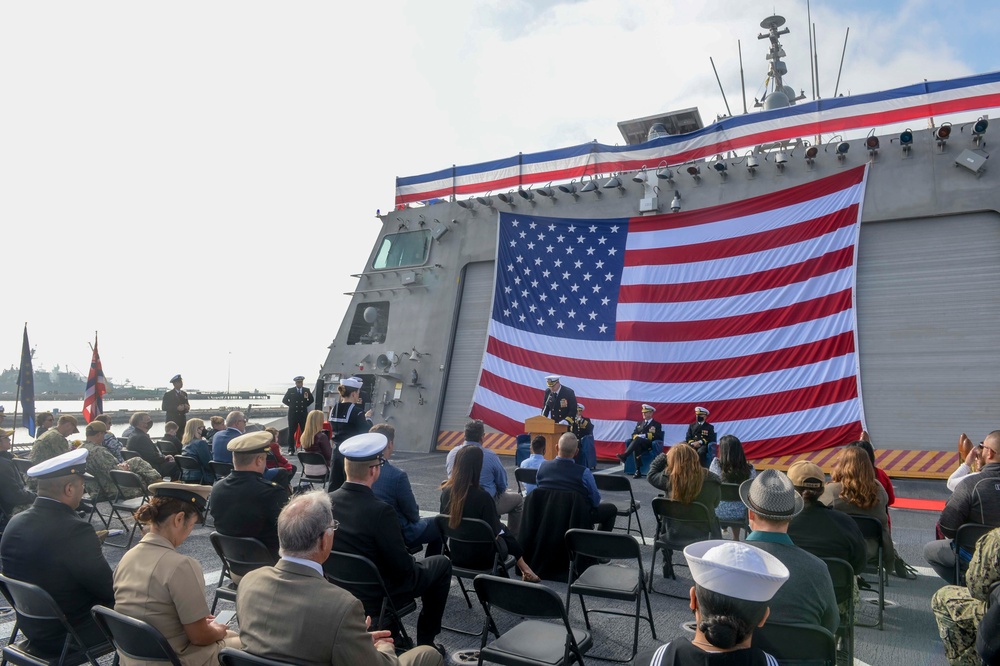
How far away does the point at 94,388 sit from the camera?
12.8m

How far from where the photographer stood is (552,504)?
15.2 ft

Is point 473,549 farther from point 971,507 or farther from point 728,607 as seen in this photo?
point 971,507

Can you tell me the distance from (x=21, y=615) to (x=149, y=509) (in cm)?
94

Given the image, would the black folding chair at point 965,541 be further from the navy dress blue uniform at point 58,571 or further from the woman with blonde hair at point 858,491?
the navy dress blue uniform at point 58,571

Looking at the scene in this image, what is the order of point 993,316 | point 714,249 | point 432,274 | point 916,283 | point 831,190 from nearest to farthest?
1. point 993,316
2. point 916,283
3. point 831,190
4. point 714,249
5. point 432,274

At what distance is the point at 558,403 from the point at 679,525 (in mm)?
5737

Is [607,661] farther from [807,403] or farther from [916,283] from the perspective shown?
[916,283]

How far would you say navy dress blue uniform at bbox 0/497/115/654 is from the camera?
9.65ft

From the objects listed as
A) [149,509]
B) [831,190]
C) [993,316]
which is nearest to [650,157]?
[831,190]

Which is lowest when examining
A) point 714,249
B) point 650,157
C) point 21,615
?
point 21,615

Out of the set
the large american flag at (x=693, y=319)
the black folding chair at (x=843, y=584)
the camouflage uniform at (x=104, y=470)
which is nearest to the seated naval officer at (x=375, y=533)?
the black folding chair at (x=843, y=584)

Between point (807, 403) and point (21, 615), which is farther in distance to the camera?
point (807, 403)

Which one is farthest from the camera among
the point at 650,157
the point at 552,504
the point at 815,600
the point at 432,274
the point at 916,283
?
the point at 432,274

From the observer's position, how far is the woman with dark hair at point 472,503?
417 cm
